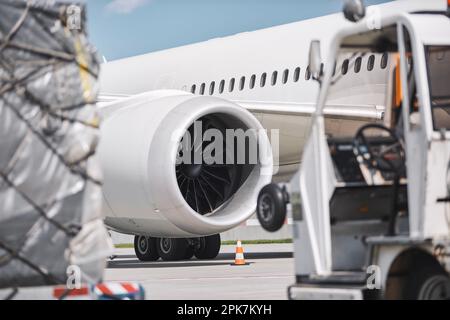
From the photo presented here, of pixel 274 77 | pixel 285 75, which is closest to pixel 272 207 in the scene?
pixel 285 75

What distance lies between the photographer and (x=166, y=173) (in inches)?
392

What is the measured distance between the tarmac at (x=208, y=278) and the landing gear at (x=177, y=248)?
120mm

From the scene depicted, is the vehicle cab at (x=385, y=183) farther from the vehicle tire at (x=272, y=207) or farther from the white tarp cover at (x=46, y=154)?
the white tarp cover at (x=46, y=154)

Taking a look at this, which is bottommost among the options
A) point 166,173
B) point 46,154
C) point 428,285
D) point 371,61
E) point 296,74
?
point 428,285

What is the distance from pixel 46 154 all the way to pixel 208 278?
17.9 ft

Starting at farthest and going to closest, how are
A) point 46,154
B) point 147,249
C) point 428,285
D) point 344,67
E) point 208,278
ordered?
point 147,249 → point 208,278 → point 344,67 → point 428,285 → point 46,154

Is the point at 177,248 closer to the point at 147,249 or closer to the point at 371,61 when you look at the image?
the point at 147,249

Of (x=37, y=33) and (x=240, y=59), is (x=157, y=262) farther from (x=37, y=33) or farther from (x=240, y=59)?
(x=37, y=33)

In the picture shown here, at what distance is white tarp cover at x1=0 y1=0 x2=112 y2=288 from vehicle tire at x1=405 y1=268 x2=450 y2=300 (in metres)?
1.62

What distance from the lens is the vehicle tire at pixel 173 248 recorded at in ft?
41.8

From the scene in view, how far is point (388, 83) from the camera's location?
20.6 ft

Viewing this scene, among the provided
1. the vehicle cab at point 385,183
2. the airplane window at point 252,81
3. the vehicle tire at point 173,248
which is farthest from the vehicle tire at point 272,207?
the airplane window at point 252,81
